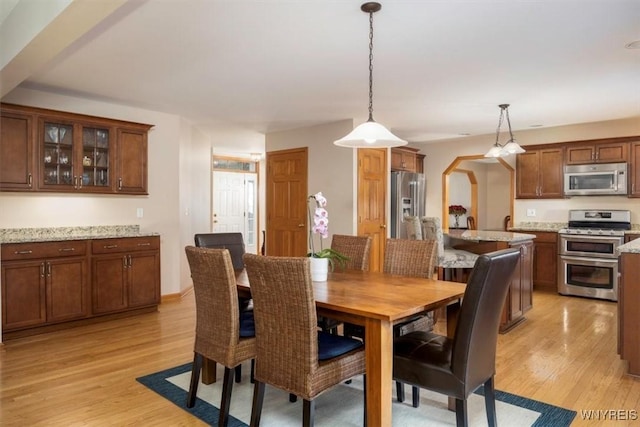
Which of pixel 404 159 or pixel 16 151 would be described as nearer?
pixel 16 151

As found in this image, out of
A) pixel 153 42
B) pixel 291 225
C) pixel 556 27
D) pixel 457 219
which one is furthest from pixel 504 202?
pixel 153 42

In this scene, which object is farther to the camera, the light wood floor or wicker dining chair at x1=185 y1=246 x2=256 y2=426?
the light wood floor

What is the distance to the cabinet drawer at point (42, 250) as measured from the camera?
363 centimetres

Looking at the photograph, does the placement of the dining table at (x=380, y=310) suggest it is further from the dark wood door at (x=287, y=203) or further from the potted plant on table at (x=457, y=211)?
the potted plant on table at (x=457, y=211)

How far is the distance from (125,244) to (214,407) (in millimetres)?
2499

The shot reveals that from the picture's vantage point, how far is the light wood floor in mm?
2436

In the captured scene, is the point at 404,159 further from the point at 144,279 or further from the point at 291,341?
the point at 291,341

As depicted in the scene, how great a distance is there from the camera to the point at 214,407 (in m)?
2.48

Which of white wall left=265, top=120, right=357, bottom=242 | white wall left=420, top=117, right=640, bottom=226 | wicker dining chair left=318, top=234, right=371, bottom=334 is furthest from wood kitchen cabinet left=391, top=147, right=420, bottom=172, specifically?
wicker dining chair left=318, top=234, right=371, bottom=334

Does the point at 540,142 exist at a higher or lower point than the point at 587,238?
higher

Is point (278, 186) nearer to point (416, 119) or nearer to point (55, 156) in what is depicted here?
point (416, 119)

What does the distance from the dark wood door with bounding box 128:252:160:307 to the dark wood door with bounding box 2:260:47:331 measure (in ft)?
2.65

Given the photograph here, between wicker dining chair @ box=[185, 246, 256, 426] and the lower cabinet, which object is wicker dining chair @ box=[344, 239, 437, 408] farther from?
the lower cabinet

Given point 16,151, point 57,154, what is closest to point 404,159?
point 57,154
